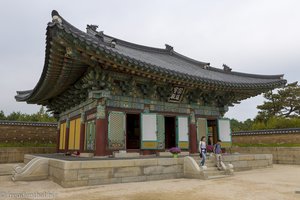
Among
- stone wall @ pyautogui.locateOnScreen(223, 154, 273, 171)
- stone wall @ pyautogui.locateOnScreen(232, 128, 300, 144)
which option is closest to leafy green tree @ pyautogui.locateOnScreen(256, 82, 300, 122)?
stone wall @ pyautogui.locateOnScreen(232, 128, 300, 144)

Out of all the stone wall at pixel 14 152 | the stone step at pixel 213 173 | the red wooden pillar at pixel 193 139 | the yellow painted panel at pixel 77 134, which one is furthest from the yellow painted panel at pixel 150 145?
the stone wall at pixel 14 152

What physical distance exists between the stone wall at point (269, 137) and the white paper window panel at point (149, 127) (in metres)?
12.5

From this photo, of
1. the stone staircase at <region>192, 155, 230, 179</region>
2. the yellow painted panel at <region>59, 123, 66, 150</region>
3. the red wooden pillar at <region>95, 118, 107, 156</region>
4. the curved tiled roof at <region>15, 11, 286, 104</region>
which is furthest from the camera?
the yellow painted panel at <region>59, 123, 66, 150</region>

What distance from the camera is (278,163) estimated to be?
17375 mm

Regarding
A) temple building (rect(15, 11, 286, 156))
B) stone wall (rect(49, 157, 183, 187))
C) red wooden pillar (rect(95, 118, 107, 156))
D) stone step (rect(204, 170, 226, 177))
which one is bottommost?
stone step (rect(204, 170, 226, 177))

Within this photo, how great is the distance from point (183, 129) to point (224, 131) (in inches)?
126

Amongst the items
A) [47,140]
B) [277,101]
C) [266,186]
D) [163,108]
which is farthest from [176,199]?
[277,101]

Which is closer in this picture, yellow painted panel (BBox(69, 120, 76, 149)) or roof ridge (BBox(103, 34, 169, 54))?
yellow painted panel (BBox(69, 120, 76, 149))

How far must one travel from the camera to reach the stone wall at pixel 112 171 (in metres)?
7.68

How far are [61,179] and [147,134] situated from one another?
479cm

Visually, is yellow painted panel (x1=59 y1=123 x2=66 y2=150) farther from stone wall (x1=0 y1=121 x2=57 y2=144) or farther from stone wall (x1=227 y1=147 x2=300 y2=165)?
stone wall (x1=227 y1=147 x2=300 y2=165)

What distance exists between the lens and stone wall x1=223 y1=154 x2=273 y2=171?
11.9 m

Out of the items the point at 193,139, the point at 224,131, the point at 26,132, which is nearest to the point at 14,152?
the point at 26,132

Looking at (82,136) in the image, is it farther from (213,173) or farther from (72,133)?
(213,173)
